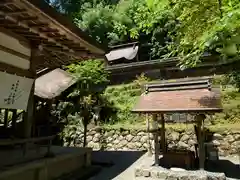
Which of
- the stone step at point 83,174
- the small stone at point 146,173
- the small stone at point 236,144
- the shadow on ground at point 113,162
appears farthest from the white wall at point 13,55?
the small stone at point 236,144

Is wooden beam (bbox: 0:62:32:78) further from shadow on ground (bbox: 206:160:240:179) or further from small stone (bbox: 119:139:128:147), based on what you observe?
small stone (bbox: 119:139:128:147)

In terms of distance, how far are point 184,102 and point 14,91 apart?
4.90m

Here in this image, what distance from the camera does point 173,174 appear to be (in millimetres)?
7422

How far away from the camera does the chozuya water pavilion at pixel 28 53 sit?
15.9 ft

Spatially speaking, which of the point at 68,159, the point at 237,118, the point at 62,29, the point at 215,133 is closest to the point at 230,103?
the point at 237,118

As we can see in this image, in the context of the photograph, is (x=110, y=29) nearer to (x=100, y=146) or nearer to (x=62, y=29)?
(x=100, y=146)

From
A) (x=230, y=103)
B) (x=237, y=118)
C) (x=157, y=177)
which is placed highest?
(x=230, y=103)

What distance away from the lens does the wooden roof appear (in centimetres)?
446

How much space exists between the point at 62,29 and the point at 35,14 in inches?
33.3

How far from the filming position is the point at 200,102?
7613 mm

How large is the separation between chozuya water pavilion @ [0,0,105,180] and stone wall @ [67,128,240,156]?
5794 millimetres

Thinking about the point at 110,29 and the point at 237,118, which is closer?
the point at 237,118

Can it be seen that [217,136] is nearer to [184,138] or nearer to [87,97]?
[184,138]

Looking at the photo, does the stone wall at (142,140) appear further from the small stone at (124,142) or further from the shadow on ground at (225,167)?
the shadow on ground at (225,167)
